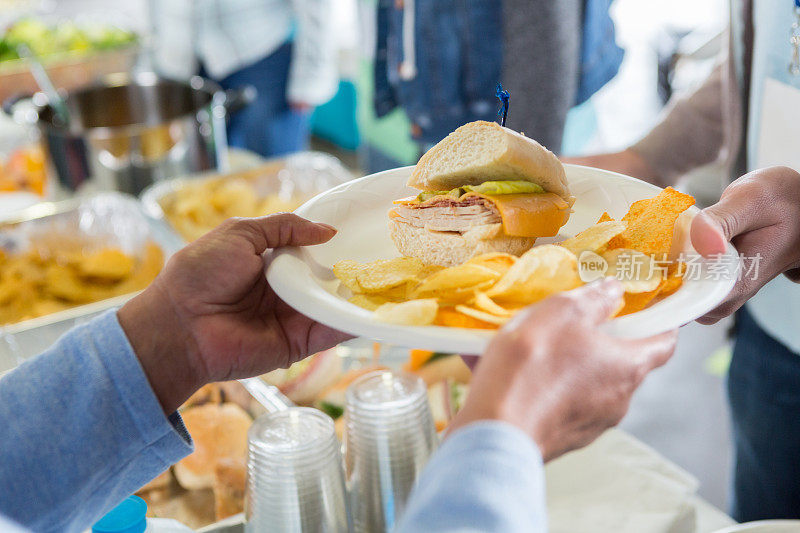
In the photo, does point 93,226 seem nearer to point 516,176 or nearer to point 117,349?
point 117,349

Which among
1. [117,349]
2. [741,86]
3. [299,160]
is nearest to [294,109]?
[299,160]

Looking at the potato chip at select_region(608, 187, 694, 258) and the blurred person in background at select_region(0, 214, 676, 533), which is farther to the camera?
the potato chip at select_region(608, 187, 694, 258)

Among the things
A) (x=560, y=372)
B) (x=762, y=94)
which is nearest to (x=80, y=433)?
(x=560, y=372)

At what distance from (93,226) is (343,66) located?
299 centimetres

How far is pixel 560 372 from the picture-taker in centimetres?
61

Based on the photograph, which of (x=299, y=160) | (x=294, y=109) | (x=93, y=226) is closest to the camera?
(x=93, y=226)

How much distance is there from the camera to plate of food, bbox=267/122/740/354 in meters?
0.71

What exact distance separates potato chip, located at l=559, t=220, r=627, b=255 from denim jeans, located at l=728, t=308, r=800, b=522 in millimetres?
677

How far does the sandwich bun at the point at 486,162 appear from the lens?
31.8 inches

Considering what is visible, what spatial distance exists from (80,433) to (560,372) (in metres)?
0.59

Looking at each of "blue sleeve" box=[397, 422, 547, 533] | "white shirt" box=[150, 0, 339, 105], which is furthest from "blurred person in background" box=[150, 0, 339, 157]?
"blue sleeve" box=[397, 422, 547, 533]

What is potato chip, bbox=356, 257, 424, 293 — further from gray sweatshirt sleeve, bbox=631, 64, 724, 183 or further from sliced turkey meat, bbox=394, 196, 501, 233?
gray sweatshirt sleeve, bbox=631, 64, 724, 183

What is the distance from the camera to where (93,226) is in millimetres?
1909

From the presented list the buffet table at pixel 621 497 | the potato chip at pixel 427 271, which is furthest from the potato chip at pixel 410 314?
the buffet table at pixel 621 497
